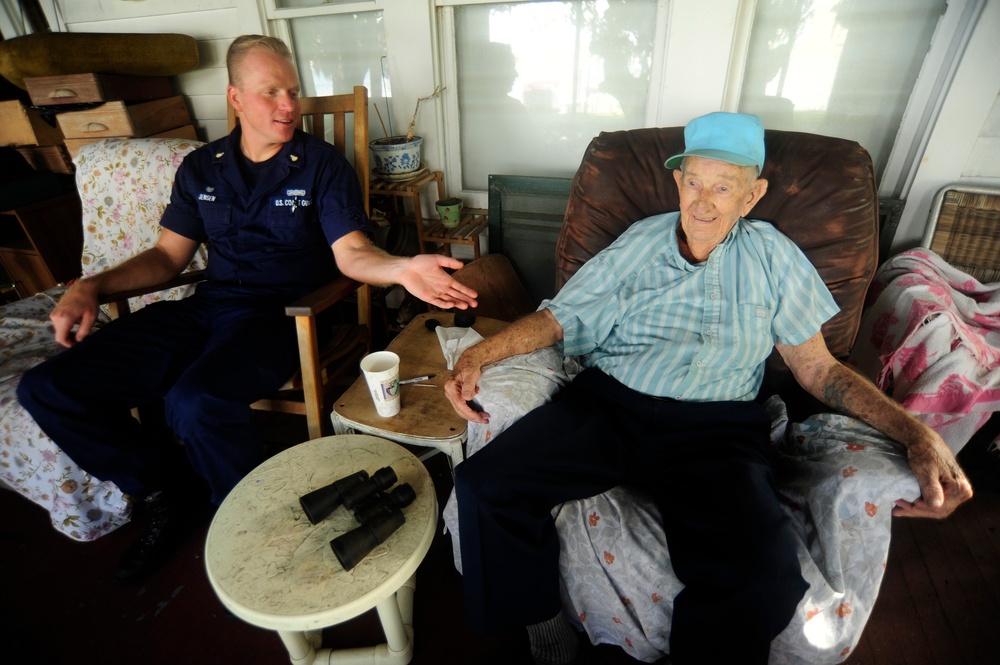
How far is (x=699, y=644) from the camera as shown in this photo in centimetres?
103

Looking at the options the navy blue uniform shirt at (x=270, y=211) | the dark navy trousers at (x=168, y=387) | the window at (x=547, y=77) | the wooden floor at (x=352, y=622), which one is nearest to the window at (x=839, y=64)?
the window at (x=547, y=77)

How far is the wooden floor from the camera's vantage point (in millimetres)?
1391

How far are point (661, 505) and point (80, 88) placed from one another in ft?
9.84

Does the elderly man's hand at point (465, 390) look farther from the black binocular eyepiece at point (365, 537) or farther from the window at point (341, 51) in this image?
the window at point (341, 51)

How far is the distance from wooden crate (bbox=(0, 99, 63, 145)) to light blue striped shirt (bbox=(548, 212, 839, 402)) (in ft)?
9.81

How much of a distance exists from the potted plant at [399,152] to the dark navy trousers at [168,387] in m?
0.88

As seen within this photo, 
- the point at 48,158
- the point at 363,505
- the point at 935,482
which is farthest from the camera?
the point at 48,158

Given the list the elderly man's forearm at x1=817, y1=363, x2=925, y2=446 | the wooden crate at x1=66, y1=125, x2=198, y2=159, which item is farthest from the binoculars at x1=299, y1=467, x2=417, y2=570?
the wooden crate at x1=66, y1=125, x2=198, y2=159

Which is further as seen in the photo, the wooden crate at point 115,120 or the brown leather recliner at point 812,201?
the wooden crate at point 115,120

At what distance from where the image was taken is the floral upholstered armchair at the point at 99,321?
64.4 inches

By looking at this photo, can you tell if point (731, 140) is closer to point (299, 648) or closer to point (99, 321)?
point (299, 648)

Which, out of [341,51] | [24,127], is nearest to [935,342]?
[341,51]

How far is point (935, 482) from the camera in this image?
39.9 inches

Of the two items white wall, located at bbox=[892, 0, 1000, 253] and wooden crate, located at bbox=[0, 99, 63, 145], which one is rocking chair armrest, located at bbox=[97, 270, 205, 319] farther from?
white wall, located at bbox=[892, 0, 1000, 253]
